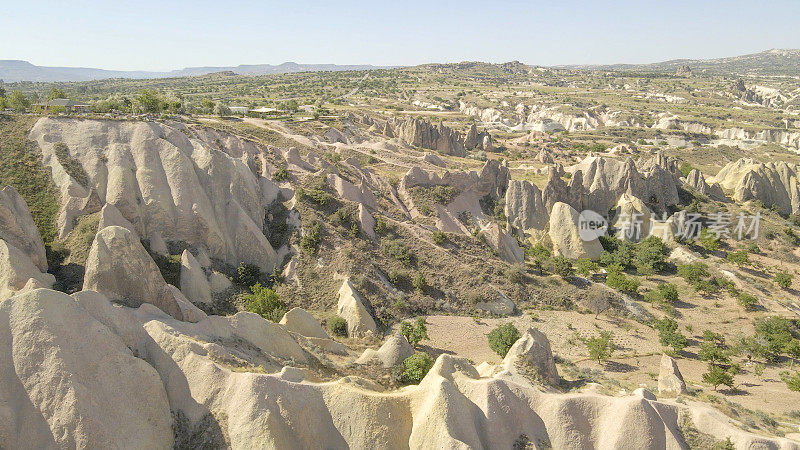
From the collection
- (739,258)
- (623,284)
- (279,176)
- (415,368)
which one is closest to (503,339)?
(415,368)

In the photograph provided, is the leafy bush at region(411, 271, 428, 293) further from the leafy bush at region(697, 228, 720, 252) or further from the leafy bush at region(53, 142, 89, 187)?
the leafy bush at region(697, 228, 720, 252)

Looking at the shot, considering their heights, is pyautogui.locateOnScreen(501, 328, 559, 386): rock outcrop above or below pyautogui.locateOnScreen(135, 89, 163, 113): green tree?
below

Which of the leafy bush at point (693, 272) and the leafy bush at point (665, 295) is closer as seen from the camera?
the leafy bush at point (665, 295)

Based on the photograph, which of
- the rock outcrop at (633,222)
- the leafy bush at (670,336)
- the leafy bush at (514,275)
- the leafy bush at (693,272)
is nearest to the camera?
the leafy bush at (670,336)

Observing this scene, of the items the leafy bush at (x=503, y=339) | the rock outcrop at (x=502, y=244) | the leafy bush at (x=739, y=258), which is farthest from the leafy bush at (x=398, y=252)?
the leafy bush at (x=739, y=258)

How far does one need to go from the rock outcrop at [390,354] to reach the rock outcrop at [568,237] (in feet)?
97.2

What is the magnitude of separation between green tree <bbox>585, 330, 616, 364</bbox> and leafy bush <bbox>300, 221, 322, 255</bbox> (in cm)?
2332

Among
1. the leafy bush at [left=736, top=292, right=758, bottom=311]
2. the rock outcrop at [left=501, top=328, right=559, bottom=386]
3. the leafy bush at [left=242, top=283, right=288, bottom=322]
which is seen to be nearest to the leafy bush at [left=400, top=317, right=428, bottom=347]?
the rock outcrop at [left=501, top=328, right=559, bottom=386]

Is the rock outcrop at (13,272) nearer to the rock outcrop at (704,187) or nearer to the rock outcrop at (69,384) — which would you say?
the rock outcrop at (69,384)

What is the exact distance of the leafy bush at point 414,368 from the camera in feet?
81.5

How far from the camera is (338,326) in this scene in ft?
106

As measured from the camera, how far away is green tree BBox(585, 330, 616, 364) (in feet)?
102

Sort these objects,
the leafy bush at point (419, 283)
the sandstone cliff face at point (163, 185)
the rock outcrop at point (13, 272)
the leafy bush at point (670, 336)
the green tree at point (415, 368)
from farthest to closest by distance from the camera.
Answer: the leafy bush at point (419, 283) → the sandstone cliff face at point (163, 185) → the leafy bush at point (670, 336) → the green tree at point (415, 368) → the rock outcrop at point (13, 272)

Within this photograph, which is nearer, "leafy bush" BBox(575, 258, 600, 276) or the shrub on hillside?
the shrub on hillside
